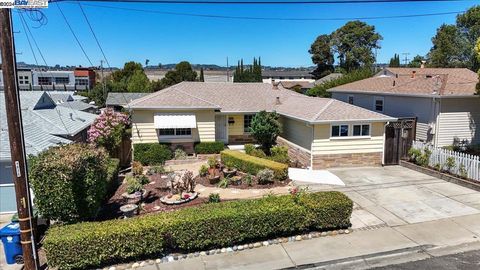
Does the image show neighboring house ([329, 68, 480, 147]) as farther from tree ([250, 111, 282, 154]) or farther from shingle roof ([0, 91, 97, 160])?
shingle roof ([0, 91, 97, 160])

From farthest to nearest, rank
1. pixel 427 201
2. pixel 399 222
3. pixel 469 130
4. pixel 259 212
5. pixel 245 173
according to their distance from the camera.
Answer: pixel 469 130, pixel 245 173, pixel 427 201, pixel 399 222, pixel 259 212

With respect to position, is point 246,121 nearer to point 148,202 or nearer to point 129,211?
point 148,202

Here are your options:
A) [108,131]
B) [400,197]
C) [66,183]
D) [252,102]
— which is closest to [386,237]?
[400,197]

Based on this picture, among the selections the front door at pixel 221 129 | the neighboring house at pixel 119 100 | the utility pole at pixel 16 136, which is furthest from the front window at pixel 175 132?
the neighboring house at pixel 119 100

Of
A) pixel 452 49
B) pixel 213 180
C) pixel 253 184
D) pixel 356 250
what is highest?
pixel 452 49

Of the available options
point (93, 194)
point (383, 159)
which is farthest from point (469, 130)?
point (93, 194)

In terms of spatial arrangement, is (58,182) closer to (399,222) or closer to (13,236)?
(13,236)
